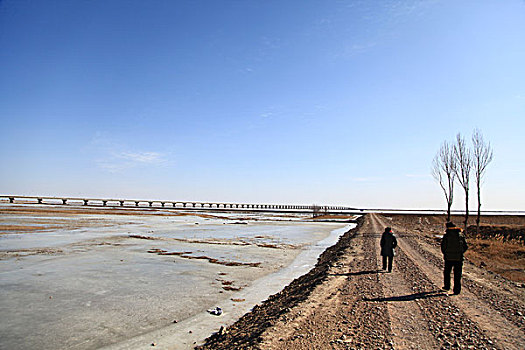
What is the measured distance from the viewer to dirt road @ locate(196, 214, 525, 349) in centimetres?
605

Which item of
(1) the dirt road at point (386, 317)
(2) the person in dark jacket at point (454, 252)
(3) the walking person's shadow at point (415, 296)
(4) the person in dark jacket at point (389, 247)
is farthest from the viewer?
(4) the person in dark jacket at point (389, 247)

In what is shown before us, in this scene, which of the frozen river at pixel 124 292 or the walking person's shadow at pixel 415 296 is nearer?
the frozen river at pixel 124 292

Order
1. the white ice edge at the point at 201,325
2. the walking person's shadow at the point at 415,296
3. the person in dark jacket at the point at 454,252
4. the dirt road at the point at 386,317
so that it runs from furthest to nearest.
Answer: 1. the person in dark jacket at the point at 454,252
2. the walking person's shadow at the point at 415,296
3. the white ice edge at the point at 201,325
4. the dirt road at the point at 386,317

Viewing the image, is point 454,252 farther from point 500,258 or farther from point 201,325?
point 500,258

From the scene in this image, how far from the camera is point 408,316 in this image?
24.1 ft

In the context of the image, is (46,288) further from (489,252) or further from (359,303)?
(489,252)

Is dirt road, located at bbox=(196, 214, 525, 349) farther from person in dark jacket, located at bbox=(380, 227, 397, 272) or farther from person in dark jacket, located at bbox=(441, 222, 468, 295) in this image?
person in dark jacket, located at bbox=(380, 227, 397, 272)

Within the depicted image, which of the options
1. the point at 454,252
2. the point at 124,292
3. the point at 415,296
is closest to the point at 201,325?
the point at 124,292

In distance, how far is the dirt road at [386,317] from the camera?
6054mm

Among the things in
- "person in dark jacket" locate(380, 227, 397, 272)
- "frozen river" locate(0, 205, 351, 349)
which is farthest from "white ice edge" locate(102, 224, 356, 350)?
"person in dark jacket" locate(380, 227, 397, 272)

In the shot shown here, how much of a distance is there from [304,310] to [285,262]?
10335mm

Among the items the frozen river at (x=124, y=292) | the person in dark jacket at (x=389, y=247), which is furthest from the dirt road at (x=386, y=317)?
the frozen river at (x=124, y=292)

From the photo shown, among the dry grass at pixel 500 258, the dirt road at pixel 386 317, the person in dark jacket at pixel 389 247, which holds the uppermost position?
the person in dark jacket at pixel 389 247

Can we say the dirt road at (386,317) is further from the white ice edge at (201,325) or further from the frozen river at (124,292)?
the frozen river at (124,292)
